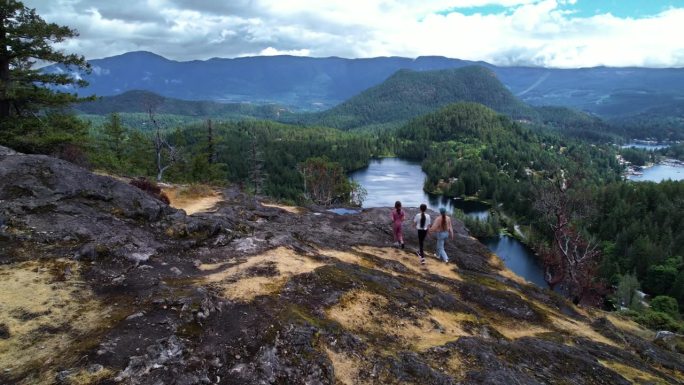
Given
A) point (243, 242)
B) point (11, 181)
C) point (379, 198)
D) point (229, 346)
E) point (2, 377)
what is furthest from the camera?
point (379, 198)

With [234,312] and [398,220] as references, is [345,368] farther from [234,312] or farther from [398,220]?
[398,220]

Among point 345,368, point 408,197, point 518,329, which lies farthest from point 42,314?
point 408,197

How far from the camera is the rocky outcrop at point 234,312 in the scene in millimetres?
9867

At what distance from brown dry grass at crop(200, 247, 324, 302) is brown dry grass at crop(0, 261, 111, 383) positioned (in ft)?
11.9

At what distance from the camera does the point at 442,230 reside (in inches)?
935

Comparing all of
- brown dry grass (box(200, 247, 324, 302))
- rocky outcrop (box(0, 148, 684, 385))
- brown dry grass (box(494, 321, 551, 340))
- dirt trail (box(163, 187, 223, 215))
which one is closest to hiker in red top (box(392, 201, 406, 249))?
rocky outcrop (box(0, 148, 684, 385))

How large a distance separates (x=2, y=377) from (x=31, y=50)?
96.2 feet

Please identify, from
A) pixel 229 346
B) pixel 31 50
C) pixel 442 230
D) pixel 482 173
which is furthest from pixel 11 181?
pixel 482 173

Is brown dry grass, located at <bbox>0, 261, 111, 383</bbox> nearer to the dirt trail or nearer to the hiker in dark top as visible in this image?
the dirt trail

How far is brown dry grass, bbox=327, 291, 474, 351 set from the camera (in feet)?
43.6

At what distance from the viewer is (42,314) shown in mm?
10758

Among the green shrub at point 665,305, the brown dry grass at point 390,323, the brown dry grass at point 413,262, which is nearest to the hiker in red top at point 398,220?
the brown dry grass at point 413,262

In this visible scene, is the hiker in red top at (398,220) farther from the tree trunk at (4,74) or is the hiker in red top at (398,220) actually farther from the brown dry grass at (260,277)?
the tree trunk at (4,74)

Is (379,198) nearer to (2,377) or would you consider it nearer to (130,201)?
(130,201)
